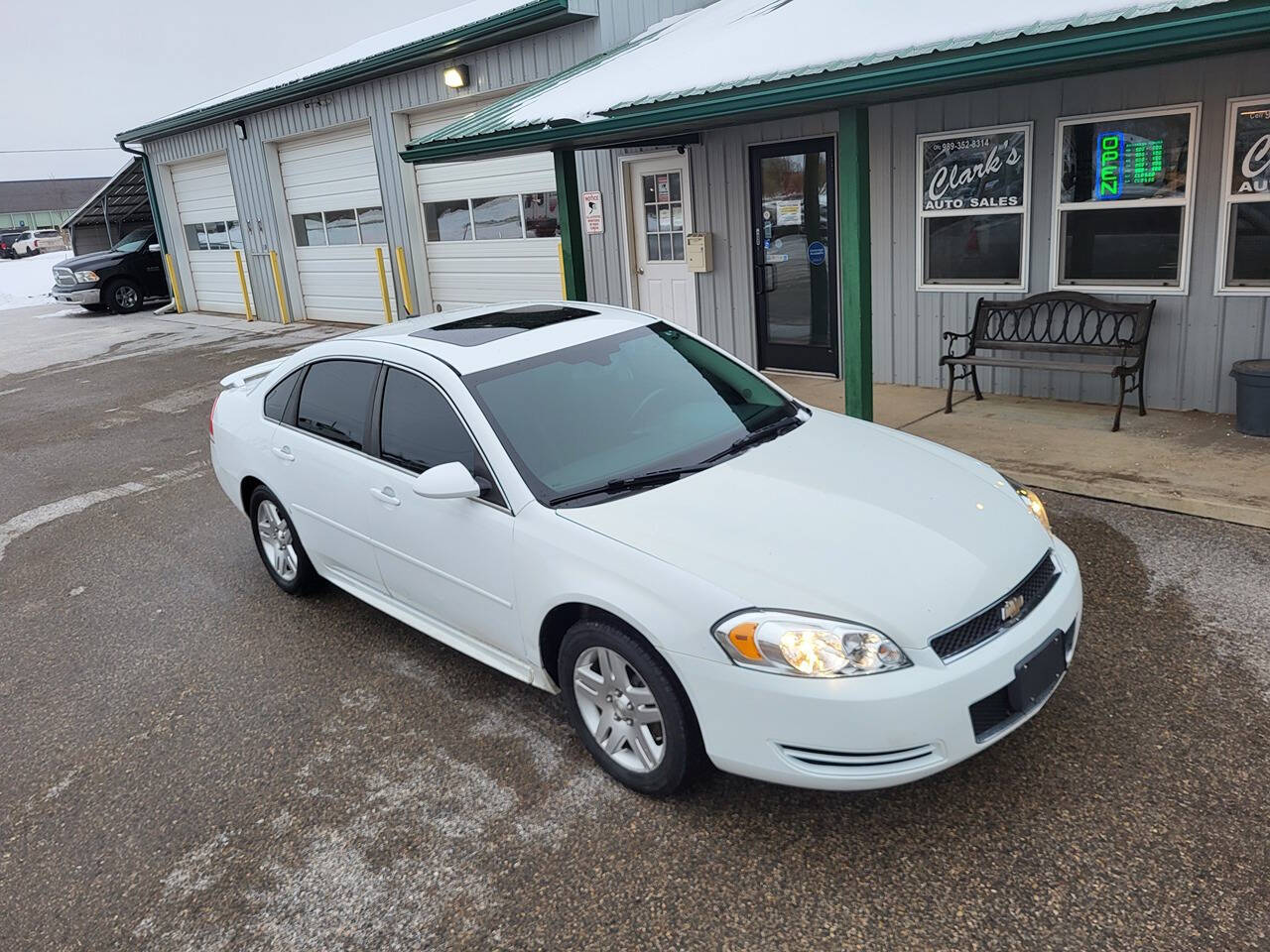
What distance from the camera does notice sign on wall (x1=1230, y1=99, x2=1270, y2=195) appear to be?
6402 millimetres

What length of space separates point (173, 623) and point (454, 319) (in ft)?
7.51

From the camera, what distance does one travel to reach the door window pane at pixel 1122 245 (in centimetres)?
703

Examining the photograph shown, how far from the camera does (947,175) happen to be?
8.02 m

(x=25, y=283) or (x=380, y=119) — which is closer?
(x=380, y=119)

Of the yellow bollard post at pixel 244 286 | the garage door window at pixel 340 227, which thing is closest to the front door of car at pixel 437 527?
the garage door window at pixel 340 227

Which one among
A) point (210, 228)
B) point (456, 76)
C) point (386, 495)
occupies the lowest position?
point (386, 495)

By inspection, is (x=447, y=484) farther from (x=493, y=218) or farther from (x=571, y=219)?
(x=493, y=218)

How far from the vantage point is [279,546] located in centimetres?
529

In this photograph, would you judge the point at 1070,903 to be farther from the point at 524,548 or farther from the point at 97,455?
the point at 97,455

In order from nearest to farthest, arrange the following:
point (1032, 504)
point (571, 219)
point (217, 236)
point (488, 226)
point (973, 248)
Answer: point (1032, 504), point (973, 248), point (571, 219), point (488, 226), point (217, 236)

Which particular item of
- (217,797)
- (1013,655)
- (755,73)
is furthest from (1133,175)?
(217,797)

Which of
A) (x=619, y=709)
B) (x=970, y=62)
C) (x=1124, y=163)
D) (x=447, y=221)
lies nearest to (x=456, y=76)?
(x=447, y=221)

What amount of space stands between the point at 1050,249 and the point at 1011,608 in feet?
17.9

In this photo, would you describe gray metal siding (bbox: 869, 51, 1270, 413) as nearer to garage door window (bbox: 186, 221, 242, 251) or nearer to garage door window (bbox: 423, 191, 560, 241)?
garage door window (bbox: 423, 191, 560, 241)
